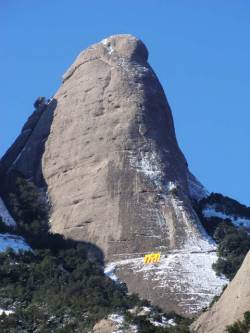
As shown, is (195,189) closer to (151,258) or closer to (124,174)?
(124,174)

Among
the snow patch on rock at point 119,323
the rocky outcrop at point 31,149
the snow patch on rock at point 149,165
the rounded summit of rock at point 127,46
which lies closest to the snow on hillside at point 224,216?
the snow patch on rock at point 149,165

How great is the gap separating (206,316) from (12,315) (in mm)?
14608

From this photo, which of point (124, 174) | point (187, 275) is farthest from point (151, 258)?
point (124, 174)

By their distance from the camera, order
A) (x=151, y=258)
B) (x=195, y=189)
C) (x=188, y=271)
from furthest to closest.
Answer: (x=195, y=189) < (x=151, y=258) < (x=188, y=271)

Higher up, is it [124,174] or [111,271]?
[124,174]

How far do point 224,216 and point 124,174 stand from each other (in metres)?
11.9

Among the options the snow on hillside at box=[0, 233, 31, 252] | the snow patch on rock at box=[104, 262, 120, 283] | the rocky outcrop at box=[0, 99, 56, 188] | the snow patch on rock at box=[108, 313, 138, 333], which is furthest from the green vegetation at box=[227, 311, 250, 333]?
the rocky outcrop at box=[0, 99, 56, 188]

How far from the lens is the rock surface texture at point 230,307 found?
49281 millimetres

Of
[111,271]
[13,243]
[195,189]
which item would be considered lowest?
[111,271]

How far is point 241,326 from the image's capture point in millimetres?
47062

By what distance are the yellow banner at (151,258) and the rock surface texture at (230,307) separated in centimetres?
3026

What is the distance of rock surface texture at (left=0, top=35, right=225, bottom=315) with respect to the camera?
80938 millimetres

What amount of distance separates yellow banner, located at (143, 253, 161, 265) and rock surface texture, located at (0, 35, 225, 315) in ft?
1.18

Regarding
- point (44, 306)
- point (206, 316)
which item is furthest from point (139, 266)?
point (206, 316)
